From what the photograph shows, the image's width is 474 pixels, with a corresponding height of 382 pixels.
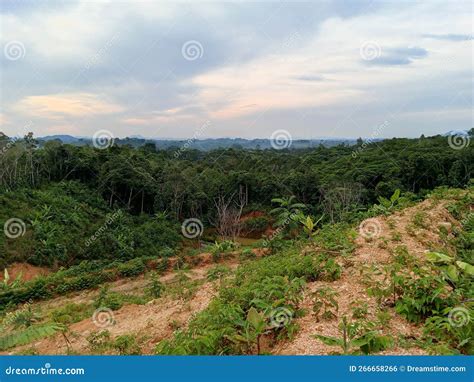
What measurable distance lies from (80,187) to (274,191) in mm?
Answer: 13658

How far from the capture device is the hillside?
330cm

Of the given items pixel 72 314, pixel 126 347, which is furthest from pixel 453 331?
pixel 72 314

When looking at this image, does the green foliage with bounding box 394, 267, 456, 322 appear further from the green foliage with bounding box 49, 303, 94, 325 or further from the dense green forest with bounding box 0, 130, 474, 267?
the dense green forest with bounding box 0, 130, 474, 267

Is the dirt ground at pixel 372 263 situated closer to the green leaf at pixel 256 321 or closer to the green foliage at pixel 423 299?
the green foliage at pixel 423 299

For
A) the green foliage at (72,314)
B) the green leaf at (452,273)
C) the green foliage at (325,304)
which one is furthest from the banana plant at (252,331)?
the green foliage at (72,314)

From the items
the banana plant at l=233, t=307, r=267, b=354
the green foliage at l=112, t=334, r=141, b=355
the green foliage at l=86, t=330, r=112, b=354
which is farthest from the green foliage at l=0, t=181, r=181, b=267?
the banana plant at l=233, t=307, r=267, b=354

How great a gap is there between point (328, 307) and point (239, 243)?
1432 cm

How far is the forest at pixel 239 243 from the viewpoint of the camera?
3613 mm

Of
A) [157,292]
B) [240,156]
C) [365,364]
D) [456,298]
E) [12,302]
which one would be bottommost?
[12,302]

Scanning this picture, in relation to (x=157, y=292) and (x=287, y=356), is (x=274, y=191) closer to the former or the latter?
(x=157, y=292)

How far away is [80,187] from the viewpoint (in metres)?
23.9

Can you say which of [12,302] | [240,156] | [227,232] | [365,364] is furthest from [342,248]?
[240,156]

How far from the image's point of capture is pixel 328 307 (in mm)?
4070

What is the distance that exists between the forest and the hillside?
2 centimetres
